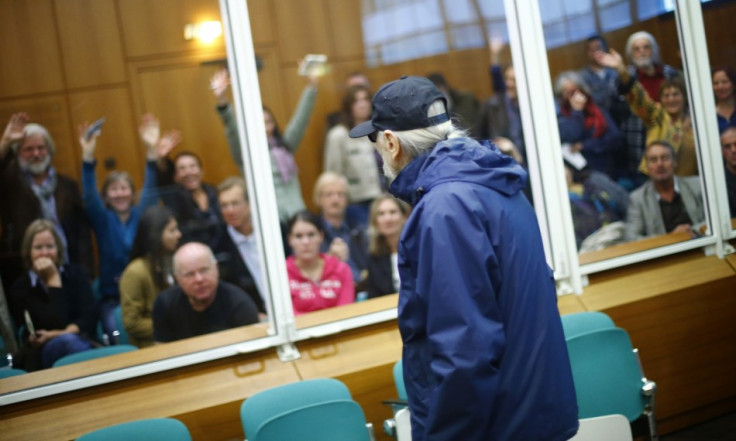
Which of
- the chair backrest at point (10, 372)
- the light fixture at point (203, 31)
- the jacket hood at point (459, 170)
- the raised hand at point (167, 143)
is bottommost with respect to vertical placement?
the chair backrest at point (10, 372)

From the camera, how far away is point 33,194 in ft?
16.8

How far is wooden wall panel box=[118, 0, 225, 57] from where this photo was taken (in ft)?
18.0

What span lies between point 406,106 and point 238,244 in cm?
346

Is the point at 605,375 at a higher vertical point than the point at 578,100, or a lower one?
lower

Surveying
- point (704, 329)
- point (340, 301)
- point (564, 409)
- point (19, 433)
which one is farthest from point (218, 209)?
point (564, 409)

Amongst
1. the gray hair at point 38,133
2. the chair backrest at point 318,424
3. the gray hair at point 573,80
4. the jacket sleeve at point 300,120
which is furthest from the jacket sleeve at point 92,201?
the gray hair at point 573,80

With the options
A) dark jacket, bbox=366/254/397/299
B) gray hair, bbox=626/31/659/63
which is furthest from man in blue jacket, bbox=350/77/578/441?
gray hair, bbox=626/31/659/63

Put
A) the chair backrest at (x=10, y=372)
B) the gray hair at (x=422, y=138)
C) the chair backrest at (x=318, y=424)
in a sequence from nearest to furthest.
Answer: the gray hair at (x=422, y=138)
the chair backrest at (x=318, y=424)
the chair backrest at (x=10, y=372)

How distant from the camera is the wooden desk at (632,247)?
4.89 metres

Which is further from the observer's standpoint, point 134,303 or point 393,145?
point 134,303

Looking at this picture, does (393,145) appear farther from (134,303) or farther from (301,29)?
(301,29)

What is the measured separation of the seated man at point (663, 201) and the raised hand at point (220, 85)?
3.10m

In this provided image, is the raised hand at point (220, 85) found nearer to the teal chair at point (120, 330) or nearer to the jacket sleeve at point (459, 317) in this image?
the teal chair at point (120, 330)

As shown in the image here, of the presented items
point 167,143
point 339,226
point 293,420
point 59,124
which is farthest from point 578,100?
point 59,124
